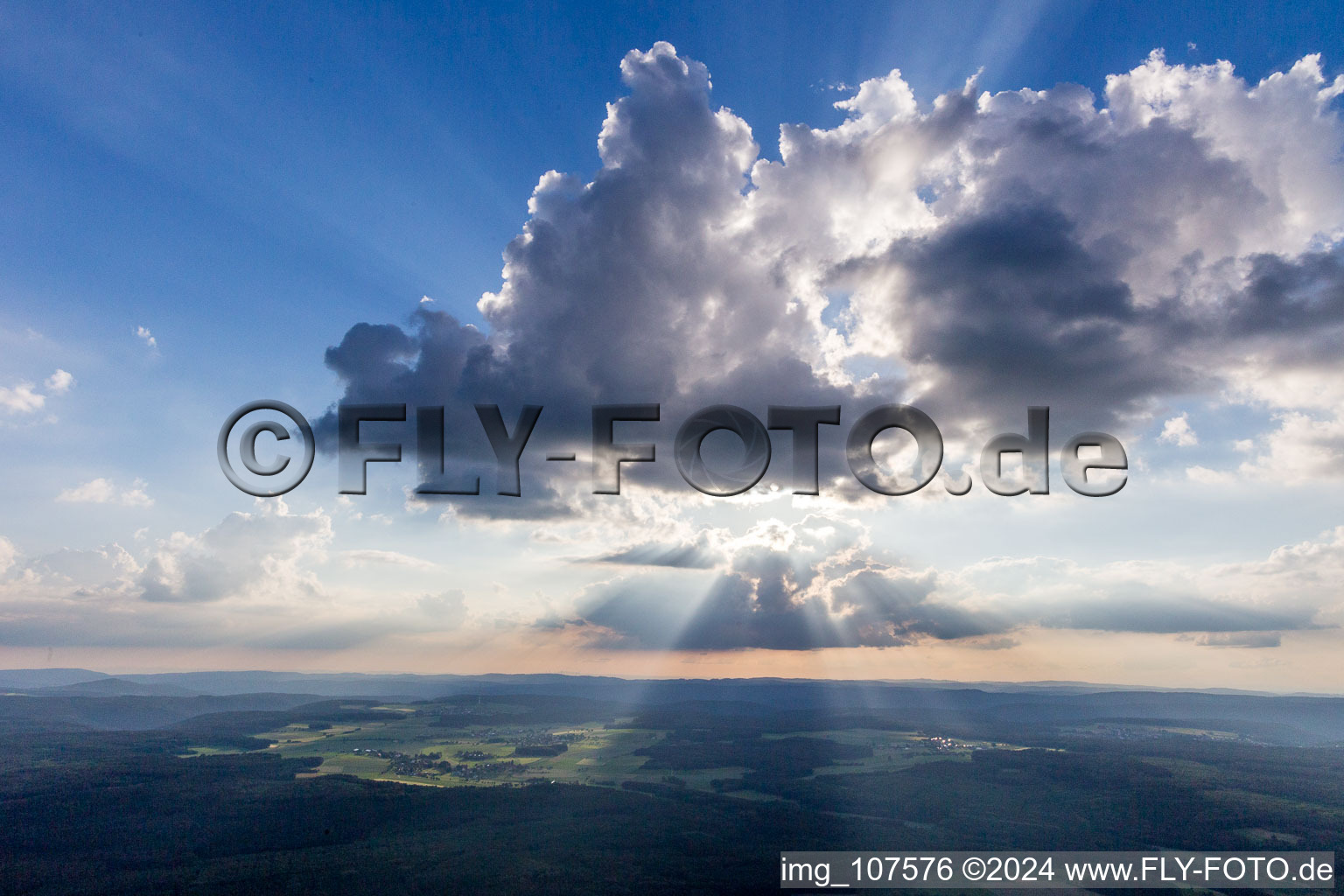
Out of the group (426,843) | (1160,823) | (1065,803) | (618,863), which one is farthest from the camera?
(1065,803)

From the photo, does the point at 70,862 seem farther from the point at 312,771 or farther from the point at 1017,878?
the point at 1017,878

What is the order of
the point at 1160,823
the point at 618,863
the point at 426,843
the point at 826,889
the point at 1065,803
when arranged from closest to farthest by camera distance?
the point at 618,863 → the point at 426,843 → the point at 826,889 → the point at 1160,823 → the point at 1065,803

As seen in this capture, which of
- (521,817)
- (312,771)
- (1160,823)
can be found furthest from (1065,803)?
(312,771)

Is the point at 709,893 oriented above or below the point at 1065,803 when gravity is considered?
above

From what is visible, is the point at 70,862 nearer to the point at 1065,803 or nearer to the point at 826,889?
the point at 826,889

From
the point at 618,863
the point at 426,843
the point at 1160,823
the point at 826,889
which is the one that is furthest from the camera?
the point at 1160,823

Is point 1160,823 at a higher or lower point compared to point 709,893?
lower

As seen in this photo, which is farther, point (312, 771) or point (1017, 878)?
point (312, 771)

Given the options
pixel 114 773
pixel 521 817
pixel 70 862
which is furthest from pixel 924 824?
pixel 114 773

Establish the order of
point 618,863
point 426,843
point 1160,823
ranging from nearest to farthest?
point 618,863 < point 426,843 < point 1160,823
